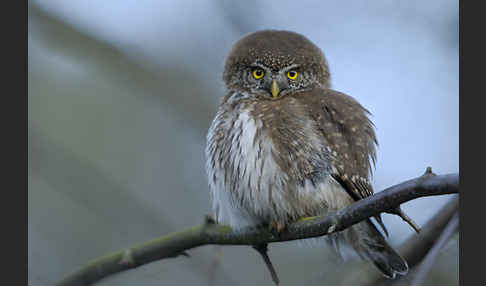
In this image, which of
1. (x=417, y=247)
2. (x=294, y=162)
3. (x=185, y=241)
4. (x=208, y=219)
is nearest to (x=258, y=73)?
(x=294, y=162)

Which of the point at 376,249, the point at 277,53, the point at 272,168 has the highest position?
the point at 277,53

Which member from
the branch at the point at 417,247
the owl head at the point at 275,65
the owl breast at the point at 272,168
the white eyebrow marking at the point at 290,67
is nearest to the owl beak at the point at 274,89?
the owl head at the point at 275,65

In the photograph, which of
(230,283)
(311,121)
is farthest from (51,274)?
(311,121)

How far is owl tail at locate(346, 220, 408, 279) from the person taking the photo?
3049 mm

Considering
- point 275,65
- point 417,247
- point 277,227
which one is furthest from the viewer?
point 275,65

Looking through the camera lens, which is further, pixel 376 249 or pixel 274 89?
pixel 274 89

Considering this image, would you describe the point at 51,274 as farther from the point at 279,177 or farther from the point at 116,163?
the point at 116,163

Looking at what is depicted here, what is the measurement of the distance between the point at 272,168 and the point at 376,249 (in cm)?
79

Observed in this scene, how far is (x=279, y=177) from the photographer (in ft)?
9.80

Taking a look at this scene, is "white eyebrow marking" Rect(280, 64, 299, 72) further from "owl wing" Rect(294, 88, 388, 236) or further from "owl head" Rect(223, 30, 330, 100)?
"owl wing" Rect(294, 88, 388, 236)

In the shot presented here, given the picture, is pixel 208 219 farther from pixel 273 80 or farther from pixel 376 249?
pixel 273 80

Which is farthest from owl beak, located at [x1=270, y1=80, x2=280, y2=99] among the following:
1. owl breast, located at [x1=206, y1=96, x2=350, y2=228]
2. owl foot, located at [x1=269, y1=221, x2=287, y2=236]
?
owl foot, located at [x1=269, y1=221, x2=287, y2=236]

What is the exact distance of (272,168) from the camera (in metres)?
2.99

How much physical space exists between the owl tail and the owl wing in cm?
18
